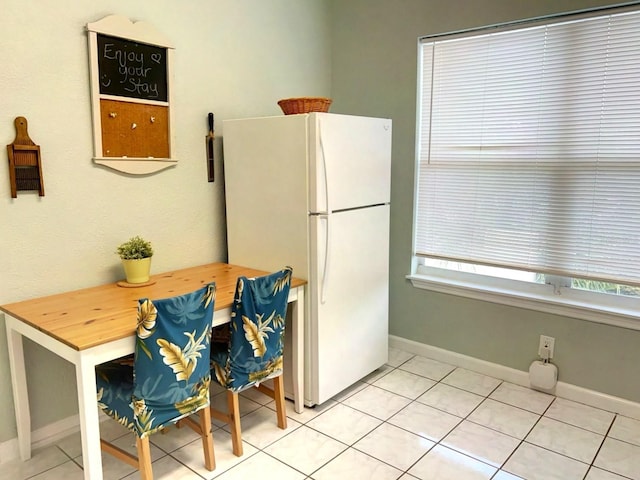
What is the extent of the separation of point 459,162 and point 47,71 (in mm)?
2359

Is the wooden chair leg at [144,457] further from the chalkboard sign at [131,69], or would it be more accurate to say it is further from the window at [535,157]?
the window at [535,157]

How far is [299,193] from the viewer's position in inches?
102

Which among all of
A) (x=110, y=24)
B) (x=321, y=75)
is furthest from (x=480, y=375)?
(x=110, y=24)

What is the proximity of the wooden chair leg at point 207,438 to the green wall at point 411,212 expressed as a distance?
5.84 feet

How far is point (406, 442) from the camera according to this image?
244 cm

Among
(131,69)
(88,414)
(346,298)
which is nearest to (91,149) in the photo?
(131,69)

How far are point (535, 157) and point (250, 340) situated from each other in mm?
1942

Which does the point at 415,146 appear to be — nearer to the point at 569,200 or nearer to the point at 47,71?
the point at 569,200

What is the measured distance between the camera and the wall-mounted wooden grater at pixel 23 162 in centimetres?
214

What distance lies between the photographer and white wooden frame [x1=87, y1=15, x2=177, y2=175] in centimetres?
234

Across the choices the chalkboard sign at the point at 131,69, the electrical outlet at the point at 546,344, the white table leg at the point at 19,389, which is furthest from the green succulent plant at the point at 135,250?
the electrical outlet at the point at 546,344

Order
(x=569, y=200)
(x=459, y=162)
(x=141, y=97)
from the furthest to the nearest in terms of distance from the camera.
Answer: (x=459, y=162), (x=569, y=200), (x=141, y=97)

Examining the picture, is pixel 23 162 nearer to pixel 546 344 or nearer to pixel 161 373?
pixel 161 373

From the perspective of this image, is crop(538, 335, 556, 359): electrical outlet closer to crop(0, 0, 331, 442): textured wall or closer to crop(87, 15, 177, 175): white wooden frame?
crop(0, 0, 331, 442): textured wall
